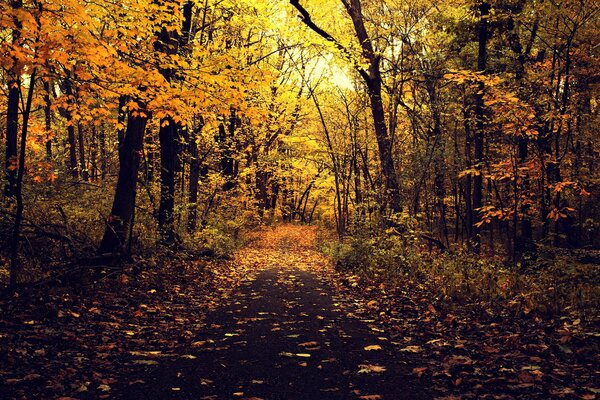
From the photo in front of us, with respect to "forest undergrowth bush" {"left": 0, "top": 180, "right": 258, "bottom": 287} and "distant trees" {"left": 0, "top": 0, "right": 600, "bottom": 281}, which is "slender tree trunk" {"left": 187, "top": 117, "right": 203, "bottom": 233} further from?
"forest undergrowth bush" {"left": 0, "top": 180, "right": 258, "bottom": 287}

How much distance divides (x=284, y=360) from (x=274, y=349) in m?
0.48

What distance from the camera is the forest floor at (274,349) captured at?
4008mm

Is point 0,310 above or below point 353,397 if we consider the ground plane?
above

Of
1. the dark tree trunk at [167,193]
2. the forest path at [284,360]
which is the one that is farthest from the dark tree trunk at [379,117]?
the dark tree trunk at [167,193]

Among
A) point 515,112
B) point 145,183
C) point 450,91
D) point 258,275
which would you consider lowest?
point 258,275

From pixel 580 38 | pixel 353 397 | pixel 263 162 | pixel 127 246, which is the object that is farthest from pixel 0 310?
pixel 263 162

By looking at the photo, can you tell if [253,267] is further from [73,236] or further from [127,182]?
[73,236]

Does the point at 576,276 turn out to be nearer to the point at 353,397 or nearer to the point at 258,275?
the point at 353,397

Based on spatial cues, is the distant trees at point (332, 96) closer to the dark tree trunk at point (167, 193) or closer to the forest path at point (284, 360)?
the dark tree trunk at point (167, 193)

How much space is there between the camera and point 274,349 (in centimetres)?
545

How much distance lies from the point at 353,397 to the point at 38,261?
7.20 meters

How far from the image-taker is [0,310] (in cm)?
563

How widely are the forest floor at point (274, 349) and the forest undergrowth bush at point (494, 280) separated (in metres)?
0.37

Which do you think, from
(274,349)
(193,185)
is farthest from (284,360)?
(193,185)
